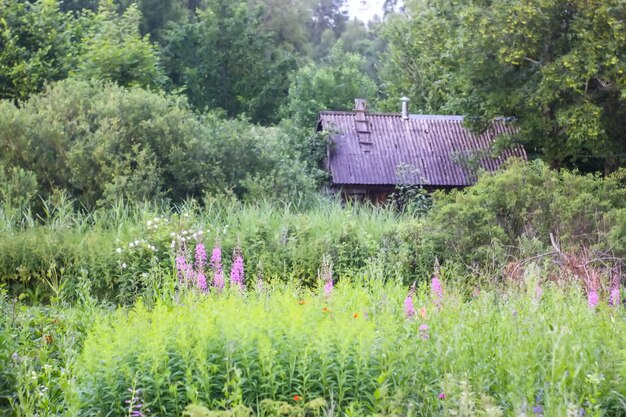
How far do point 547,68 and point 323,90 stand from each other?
2350 cm

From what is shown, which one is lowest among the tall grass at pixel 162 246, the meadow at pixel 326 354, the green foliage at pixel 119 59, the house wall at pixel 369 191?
the house wall at pixel 369 191

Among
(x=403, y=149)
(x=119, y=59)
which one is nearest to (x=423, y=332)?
(x=119, y=59)

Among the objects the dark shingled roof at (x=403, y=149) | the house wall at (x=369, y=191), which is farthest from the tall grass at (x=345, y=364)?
the house wall at (x=369, y=191)

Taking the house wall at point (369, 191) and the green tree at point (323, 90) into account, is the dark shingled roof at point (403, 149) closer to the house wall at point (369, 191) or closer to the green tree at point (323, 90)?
the house wall at point (369, 191)

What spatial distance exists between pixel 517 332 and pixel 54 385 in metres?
3.17

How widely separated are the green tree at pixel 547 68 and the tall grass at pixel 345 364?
16.8m

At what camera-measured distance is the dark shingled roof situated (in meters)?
25.9

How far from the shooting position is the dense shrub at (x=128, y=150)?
14008mm

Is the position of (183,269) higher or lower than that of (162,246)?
higher

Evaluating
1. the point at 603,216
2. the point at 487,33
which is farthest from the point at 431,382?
the point at 487,33

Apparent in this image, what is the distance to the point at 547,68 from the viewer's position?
68.9 feet

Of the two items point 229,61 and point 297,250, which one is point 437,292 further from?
point 229,61

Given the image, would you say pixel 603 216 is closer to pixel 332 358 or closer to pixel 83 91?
pixel 332 358

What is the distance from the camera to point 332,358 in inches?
182
